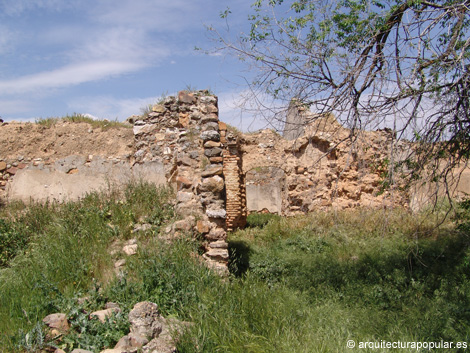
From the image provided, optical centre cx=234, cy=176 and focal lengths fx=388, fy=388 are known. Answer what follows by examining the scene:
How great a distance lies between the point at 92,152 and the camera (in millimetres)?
7652

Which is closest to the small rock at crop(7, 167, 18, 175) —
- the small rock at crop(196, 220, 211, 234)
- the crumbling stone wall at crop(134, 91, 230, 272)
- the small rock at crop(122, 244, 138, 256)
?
the crumbling stone wall at crop(134, 91, 230, 272)

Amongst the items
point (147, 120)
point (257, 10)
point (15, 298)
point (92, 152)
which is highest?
point (257, 10)

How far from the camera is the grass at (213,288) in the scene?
3.64 m

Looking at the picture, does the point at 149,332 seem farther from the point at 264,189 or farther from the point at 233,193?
the point at 264,189

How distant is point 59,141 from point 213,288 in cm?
512

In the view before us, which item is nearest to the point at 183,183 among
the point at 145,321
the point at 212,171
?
the point at 212,171

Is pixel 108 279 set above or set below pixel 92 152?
below

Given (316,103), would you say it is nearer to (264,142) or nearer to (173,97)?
(173,97)

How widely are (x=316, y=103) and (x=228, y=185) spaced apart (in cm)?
690

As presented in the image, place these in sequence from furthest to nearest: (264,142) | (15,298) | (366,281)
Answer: (264,142) < (366,281) < (15,298)

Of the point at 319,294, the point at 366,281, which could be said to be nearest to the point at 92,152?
the point at 319,294

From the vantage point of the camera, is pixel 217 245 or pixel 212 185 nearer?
pixel 217 245

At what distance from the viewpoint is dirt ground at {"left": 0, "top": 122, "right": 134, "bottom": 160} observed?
24.9 feet

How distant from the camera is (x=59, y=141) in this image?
7.74 metres
